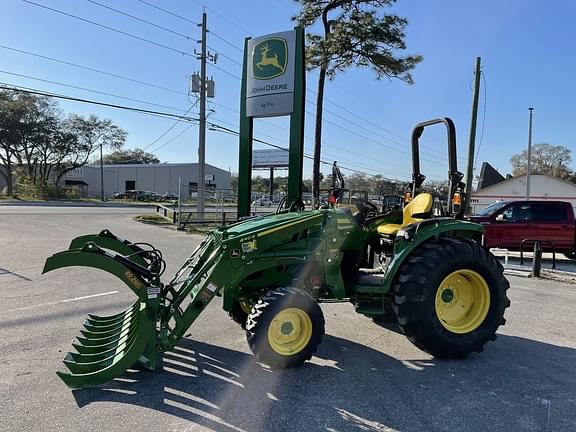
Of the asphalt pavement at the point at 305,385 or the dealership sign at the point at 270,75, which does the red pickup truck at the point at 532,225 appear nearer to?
the dealership sign at the point at 270,75

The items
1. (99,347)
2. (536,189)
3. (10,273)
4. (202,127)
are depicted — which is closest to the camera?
(99,347)

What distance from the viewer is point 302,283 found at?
4320 millimetres

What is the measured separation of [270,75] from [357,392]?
285 inches

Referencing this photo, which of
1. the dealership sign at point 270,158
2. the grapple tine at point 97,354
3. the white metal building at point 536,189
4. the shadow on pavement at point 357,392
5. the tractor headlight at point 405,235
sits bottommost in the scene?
the shadow on pavement at point 357,392

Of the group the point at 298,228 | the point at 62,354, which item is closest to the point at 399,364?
the point at 298,228

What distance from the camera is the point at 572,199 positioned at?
36.8 meters

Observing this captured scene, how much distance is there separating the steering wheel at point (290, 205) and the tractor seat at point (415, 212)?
3.74ft

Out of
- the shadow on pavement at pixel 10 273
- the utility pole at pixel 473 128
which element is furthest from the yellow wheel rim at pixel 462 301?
the utility pole at pixel 473 128

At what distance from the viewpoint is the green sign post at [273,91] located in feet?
28.5

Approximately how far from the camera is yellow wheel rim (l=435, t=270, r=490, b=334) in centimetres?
442

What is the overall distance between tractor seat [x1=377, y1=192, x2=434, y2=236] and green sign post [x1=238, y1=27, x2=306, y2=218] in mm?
3632

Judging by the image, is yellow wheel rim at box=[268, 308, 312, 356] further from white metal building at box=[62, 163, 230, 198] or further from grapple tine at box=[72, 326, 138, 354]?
white metal building at box=[62, 163, 230, 198]

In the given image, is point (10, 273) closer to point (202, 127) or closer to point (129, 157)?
point (202, 127)

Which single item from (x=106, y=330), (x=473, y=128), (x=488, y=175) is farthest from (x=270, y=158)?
(x=106, y=330)
